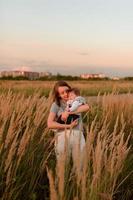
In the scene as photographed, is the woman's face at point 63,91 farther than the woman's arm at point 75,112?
Yes

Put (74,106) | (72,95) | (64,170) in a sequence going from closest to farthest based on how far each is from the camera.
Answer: (64,170), (74,106), (72,95)

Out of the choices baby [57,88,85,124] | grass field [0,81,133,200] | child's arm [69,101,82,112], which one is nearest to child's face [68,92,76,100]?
baby [57,88,85,124]

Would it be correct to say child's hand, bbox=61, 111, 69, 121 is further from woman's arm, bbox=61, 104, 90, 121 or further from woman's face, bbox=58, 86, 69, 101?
woman's face, bbox=58, 86, 69, 101

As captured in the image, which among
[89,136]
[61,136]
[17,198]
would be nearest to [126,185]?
[61,136]

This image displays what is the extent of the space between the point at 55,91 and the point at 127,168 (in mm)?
1133

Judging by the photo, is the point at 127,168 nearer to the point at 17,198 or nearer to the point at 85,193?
the point at 17,198

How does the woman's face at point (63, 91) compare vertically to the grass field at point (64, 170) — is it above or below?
above

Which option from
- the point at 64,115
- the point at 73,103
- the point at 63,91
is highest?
the point at 63,91

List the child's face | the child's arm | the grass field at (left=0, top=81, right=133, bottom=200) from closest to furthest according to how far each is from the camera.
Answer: the grass field at (left=0, top=81, right=133, bottom=200) < the child's arm < the child's face

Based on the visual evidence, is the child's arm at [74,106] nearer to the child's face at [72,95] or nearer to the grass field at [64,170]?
the child's face at [72,95]

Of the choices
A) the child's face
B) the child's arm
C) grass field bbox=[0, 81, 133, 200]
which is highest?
the child's face

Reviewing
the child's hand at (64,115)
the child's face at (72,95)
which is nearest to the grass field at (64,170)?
the child's hand at (64,115)

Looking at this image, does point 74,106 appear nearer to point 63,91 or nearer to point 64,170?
point 63,91

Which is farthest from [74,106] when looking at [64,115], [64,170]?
[64,170]
